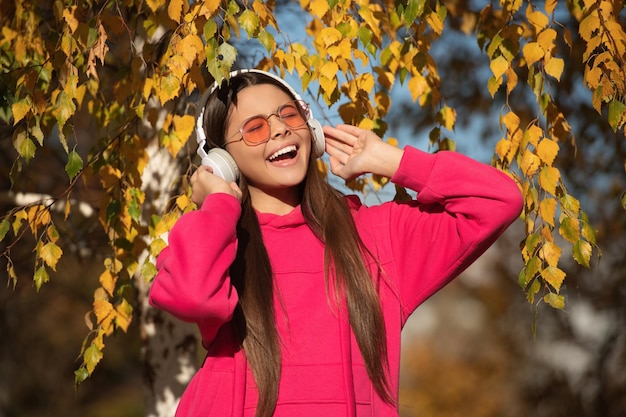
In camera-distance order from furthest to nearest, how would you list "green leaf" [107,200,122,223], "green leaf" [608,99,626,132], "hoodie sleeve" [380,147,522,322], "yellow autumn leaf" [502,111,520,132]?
"green leaf" [107,200,122,223] < "yellow autumn leaf" [502,111,520,132] < "green leaf" [608,99,626,132] < "hoodie sleeve" [380,147,522,322]

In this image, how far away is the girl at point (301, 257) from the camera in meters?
1.95

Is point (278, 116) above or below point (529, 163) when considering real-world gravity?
above

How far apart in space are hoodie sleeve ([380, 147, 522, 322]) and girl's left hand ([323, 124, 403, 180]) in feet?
0.13

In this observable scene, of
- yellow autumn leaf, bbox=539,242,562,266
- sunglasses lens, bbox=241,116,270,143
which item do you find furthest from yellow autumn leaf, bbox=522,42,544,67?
sunglasses lens, bbox=241,116,270,143

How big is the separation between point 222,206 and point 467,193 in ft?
1.71

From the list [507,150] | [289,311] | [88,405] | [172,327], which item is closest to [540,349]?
[172,327]

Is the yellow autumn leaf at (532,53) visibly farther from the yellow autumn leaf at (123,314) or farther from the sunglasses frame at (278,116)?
the yellow autumn leaf at (123,314)

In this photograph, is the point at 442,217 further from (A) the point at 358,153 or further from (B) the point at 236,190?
(B) the point at 236,190

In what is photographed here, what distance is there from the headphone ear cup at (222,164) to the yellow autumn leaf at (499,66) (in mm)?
691

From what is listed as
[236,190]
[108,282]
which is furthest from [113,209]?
[236,190]

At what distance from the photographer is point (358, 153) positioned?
2246 millimetres

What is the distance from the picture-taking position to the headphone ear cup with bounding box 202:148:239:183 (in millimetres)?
2139

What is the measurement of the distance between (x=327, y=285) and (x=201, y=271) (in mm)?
293

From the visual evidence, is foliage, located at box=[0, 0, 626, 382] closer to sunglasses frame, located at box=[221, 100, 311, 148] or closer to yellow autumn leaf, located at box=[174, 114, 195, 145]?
yellow autumn leaf, located at box=[174, 114, 195, 145]
